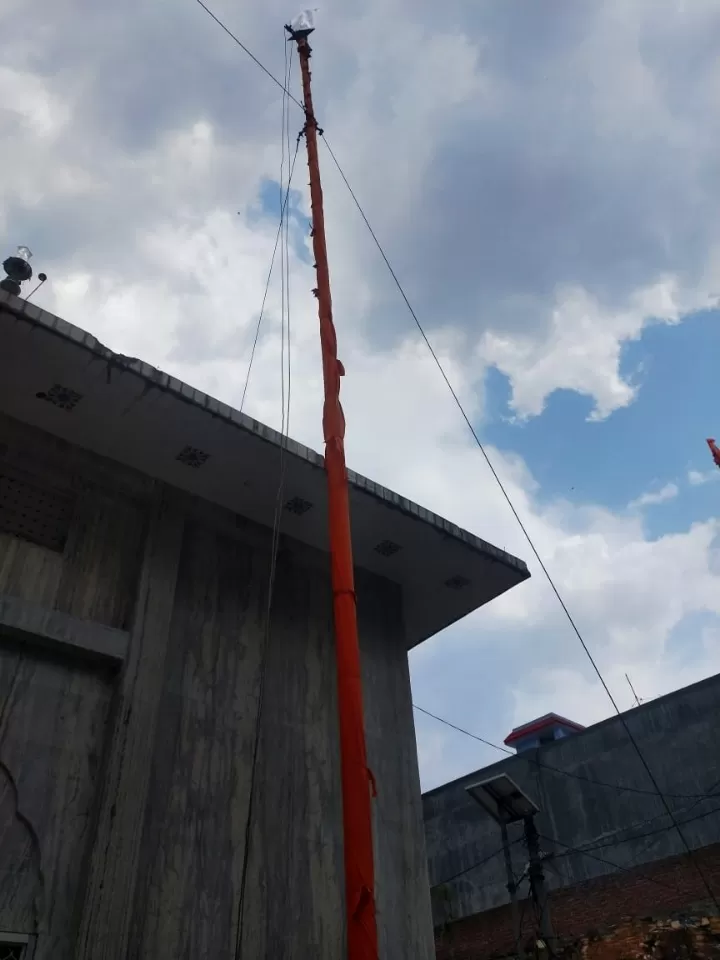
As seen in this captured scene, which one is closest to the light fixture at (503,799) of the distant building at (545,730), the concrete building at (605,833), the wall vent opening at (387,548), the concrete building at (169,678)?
the concrete building at (169,678)

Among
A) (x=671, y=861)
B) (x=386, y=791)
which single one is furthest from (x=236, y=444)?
(x=671, y=861)

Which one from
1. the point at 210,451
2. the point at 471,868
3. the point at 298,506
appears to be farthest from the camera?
the point at 471,868

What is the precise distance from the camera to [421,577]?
13.9 metres

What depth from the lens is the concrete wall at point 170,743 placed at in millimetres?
8430

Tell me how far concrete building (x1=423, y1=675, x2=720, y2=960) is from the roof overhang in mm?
9757

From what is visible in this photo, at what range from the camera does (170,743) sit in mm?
9734

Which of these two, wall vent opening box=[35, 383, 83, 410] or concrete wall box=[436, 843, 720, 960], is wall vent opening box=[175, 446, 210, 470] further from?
concrete wall box=[436, 843, 720, 960]

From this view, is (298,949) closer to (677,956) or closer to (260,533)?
(260,533)

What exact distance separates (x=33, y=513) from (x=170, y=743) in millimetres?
3360

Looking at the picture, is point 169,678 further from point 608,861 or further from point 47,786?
point 608,861

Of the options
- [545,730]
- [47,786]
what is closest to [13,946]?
[47,786]

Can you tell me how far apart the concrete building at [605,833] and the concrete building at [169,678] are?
35.1 ft

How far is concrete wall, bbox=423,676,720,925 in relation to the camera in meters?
21.1

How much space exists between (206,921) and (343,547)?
4540 mm
